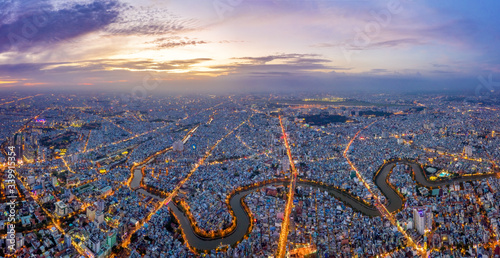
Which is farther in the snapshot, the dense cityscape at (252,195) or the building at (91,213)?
the building at (91,213)

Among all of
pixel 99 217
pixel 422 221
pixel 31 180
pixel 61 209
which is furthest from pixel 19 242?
pixel 422 221

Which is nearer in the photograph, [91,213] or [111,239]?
[111,239]

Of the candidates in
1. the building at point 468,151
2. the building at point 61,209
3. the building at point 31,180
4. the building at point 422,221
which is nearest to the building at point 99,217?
the building at point 61,209

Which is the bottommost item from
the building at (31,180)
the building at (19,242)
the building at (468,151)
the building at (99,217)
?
the building at (19,242)

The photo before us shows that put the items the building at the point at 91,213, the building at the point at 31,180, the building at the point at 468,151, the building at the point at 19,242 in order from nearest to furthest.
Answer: the building at the point at 19,242 → the building at the point at 91,213 → the building at the point at 31,180 → the building at the point at 468,151

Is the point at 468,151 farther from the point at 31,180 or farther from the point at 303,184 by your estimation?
the point at 31,180

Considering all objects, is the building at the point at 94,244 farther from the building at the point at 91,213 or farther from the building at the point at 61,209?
the building at the point at 61,209

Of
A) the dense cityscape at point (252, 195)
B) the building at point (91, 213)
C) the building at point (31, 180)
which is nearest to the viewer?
the dense cityscape at point (252, 195)
